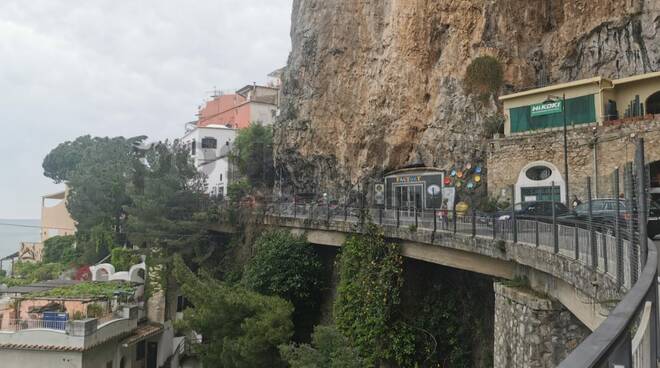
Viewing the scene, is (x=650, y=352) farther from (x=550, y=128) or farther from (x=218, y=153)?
(x=218, y=153)

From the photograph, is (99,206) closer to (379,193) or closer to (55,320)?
(55,320)

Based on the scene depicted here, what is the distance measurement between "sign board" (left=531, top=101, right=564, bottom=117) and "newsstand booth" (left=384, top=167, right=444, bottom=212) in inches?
214

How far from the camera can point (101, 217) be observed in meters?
34.6

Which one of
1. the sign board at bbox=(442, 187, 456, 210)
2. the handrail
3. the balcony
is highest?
the sign board at bbox=(442, 187, 456, 210)

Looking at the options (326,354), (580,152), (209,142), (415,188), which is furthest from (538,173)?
(209,142)

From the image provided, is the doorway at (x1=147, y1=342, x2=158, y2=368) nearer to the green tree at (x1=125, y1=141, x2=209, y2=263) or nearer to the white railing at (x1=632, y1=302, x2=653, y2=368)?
the green tree at (x1=125, y1=141, x2=209, y2=263)

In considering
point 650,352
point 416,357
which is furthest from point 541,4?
point 650,352

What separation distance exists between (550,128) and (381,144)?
953cm

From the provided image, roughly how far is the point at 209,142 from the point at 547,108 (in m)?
36.6

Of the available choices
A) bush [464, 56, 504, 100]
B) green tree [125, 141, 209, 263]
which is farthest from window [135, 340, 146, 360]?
bush [464, 56, 504, 100]

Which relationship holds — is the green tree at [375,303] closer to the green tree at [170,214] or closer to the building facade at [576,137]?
the building facade at [576,137]

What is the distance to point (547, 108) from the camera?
22219 mm

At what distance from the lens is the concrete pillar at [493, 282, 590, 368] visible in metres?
8.73

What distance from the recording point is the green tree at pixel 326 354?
12.4 metres
